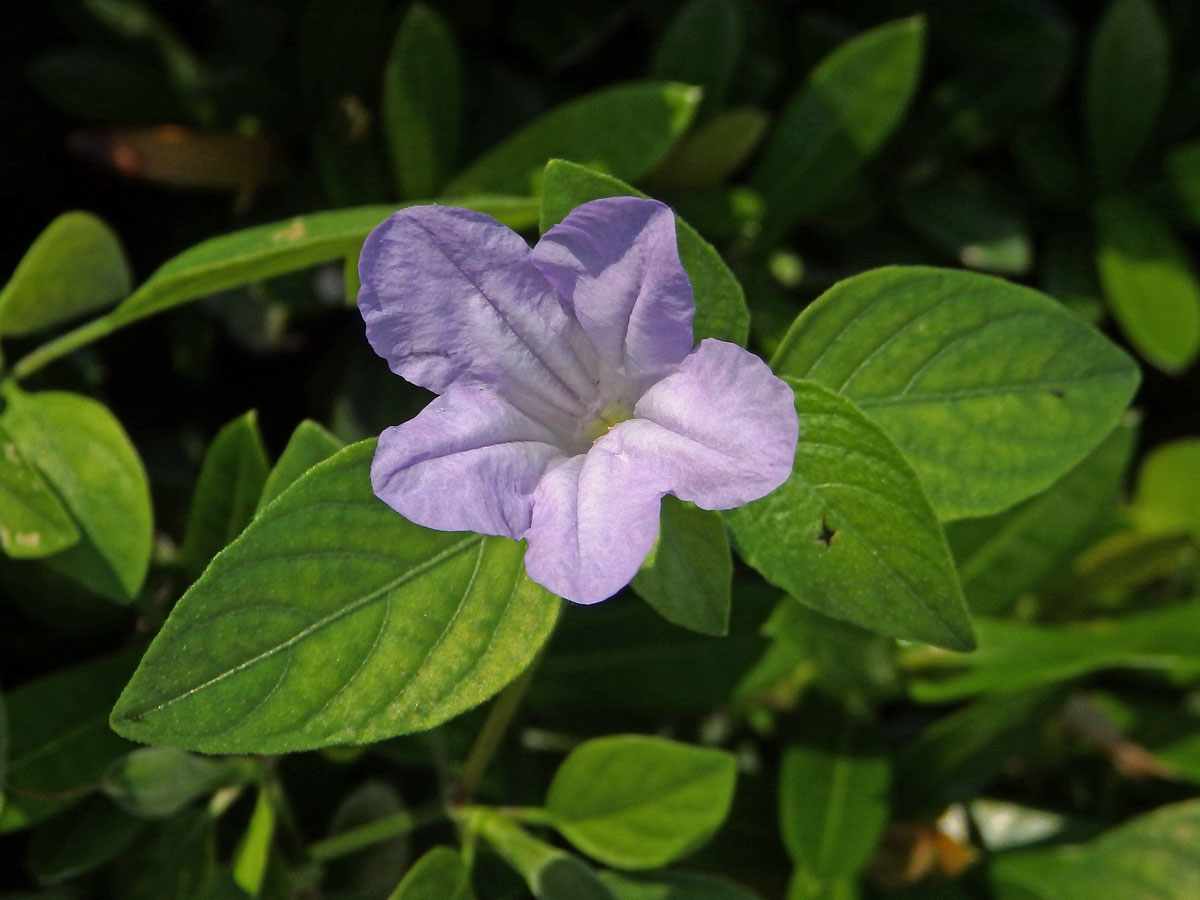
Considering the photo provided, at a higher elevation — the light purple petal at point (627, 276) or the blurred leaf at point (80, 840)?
the light purple petal at point (627, 276)

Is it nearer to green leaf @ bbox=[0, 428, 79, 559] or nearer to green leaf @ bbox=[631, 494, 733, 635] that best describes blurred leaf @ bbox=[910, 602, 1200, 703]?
green leaf @ bbox=[631, 494, 733, 635]

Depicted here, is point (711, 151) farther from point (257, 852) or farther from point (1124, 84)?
point (257, 852)

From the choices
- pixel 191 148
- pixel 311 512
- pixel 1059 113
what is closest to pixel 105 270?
pixel 191 148

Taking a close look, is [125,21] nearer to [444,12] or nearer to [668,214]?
[444,12]

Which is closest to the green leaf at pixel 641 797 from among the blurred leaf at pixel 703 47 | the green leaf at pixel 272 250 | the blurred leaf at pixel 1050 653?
the blurred leaf at pixel 1050 653

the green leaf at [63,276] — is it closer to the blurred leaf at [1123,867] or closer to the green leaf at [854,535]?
the green leaf at [854,535]

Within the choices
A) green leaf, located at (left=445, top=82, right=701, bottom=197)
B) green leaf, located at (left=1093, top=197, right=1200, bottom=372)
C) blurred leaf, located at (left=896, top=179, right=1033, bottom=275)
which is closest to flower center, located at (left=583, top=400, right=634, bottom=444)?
green leaf, located at (left=445, top=82, right=701, bottom=197)
